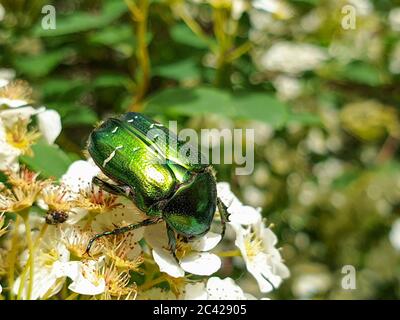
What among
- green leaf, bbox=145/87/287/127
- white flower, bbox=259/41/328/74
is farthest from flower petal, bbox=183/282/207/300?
white flower, bbox=259/41/328/74

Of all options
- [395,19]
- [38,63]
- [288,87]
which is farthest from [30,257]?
[395,19]

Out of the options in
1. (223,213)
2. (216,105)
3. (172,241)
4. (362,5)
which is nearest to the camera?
(172,241)

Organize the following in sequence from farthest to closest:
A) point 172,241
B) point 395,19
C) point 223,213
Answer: point 395,19
point 223,213
point 172,241

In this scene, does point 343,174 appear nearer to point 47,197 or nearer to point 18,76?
point 18,76

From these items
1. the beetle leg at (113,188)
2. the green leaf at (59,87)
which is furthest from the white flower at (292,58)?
the beetle leg at (113,188)

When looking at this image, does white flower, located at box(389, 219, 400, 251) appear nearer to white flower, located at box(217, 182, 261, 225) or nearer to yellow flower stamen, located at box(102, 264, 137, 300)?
white flower, located at box(217, 182, 261, 225)

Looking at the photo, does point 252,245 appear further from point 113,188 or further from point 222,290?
point 113,188

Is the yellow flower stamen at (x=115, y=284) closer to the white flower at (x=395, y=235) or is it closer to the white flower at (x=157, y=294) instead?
the white flower at (x=157, y=294)
